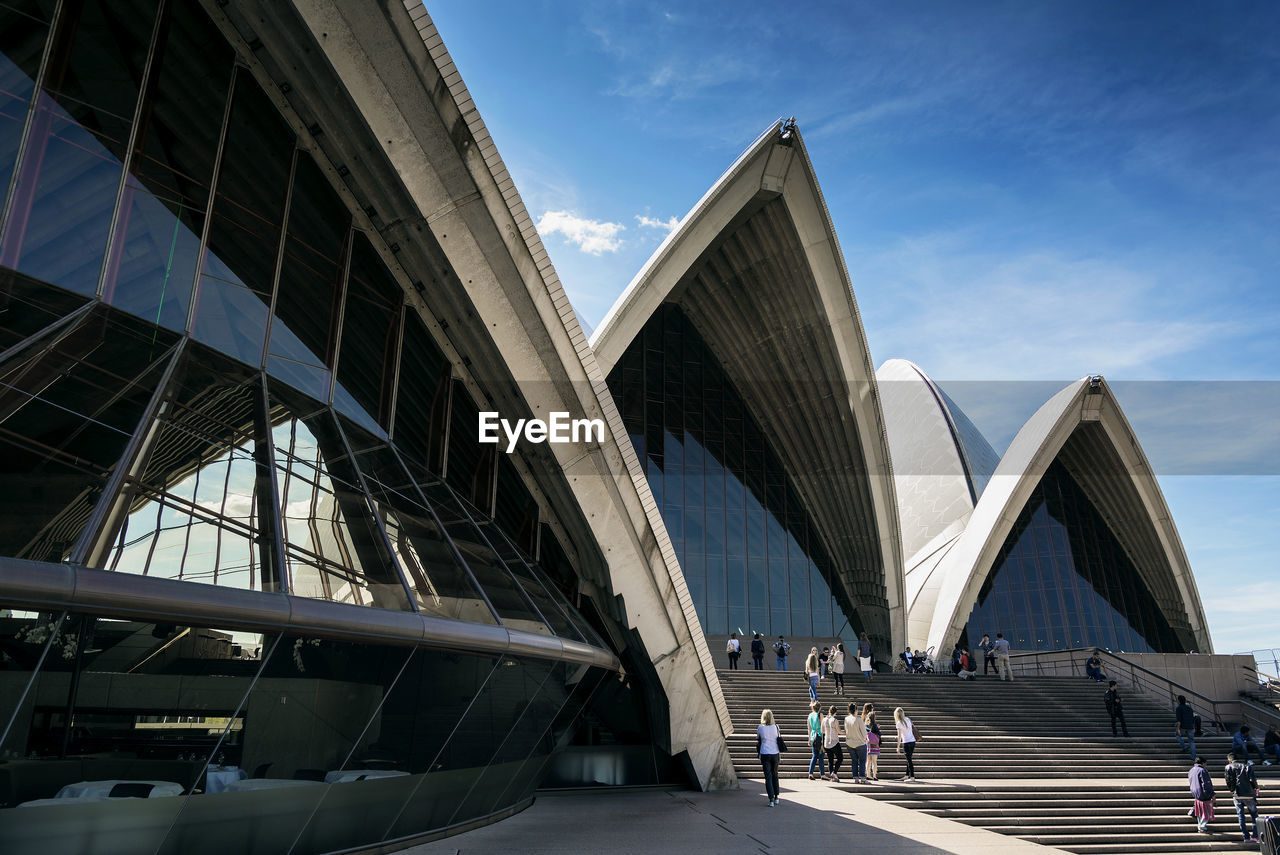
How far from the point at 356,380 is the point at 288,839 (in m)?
5.70

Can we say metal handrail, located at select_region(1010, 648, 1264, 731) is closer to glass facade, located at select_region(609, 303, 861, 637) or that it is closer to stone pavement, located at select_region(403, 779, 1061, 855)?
glass facade, located at select_region(609, 303, 861, 637)

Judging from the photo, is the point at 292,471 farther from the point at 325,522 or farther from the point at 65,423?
the point at 65,423

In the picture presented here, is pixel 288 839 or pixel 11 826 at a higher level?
pixel 11 826

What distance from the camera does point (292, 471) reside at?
8008mm

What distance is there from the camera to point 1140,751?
17500 mm

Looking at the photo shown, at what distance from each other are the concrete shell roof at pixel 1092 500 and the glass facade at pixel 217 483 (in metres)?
→ 23.1

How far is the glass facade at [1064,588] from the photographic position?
33.8m

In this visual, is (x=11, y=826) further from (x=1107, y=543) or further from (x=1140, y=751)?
(x=1107, y=543)

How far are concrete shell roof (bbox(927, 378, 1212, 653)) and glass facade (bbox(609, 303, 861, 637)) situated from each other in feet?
17.9

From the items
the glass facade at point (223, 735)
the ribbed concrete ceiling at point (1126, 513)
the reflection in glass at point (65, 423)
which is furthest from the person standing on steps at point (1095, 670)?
the reflection in glass at point (65, 423)

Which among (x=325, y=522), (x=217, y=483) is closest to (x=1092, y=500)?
(x=325, y=522)

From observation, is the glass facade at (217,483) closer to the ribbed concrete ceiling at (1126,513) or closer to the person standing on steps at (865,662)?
the person standing on steps at (865,662)

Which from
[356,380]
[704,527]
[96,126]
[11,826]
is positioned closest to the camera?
[11,826]

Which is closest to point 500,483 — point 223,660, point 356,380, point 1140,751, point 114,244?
point 356,380
